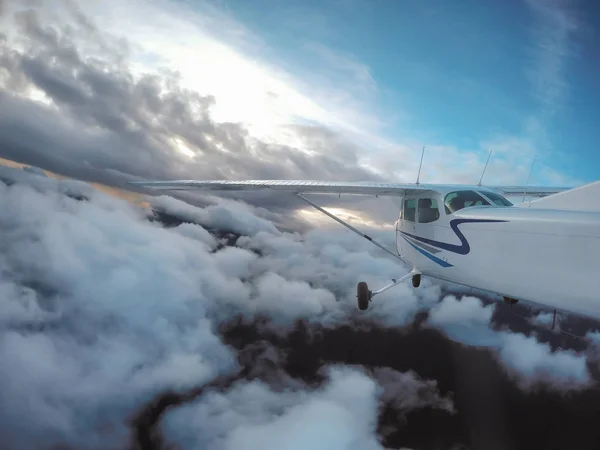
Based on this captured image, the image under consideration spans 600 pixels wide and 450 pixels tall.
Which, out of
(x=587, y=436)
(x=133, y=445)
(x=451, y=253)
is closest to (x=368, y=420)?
(x=587, y=436)

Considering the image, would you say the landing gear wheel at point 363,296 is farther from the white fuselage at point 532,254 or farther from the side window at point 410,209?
the white fuselage at point 532,254

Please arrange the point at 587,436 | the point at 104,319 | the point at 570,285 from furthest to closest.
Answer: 1. the point at 104,319
2. the point at 587,436
3. the point at 570,285

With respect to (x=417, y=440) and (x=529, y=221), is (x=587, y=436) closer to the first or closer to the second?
(x=417, y=440)

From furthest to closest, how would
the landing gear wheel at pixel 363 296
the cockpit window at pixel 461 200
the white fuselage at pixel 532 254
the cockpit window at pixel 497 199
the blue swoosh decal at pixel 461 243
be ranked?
the landing gear wheel at pixel 363 296 → the cockpit window at pixel 461 200 → the cockpit window at pixel 497 199 → the blue swoosh decal at pixel 461 243 → the white fuselage at pixel 532 254

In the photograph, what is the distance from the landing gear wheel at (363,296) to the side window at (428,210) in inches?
99.5

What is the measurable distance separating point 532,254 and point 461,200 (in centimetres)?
266

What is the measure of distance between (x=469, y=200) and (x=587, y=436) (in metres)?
162

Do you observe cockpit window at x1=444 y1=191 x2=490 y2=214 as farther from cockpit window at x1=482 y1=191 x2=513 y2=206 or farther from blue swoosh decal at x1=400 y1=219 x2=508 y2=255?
blue swoosh decal at x1=400 y1=219 x2=508 y2=255

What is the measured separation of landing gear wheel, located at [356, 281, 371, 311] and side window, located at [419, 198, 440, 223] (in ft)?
8.29

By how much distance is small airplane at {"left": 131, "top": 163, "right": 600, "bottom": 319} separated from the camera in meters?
2.94

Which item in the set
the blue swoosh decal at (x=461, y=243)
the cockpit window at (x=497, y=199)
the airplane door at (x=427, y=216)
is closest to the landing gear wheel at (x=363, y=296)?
the airplane door at (x=427, y=216)

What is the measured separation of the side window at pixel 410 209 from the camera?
734 centimetres

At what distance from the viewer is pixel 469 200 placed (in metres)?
5.74

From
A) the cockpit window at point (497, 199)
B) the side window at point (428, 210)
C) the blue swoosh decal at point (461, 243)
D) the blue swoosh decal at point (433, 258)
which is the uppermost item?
the cockpit window at point (497, 199)
